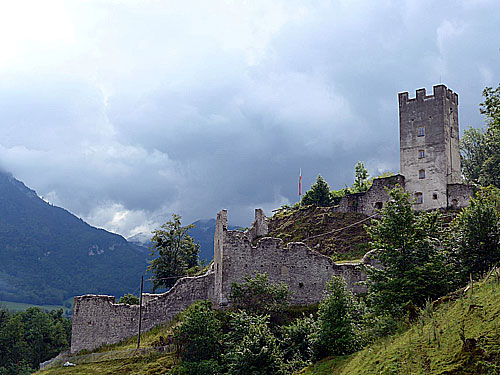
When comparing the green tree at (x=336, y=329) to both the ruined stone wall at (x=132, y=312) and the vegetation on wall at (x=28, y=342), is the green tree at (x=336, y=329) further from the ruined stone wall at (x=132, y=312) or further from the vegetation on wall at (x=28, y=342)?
the vegetation on wall at (x=28, y=342)

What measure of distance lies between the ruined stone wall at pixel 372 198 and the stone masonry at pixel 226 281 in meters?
18.7

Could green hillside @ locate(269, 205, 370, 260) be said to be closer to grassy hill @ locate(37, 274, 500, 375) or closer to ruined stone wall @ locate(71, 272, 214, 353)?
ruined stone wall @ locate(71, 272, 214, 353)

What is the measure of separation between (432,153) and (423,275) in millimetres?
31454

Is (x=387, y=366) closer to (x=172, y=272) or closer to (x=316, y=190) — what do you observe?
(x=172, y=272)

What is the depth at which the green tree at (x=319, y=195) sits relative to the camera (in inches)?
2493

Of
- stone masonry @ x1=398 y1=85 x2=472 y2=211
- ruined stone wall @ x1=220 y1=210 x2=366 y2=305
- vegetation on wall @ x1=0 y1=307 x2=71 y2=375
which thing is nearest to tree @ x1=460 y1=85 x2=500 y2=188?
stone masonry @ x1=398 y1=85 x2=472 y2=211

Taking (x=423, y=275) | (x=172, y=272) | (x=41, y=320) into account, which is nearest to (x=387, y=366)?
(x=423, y=275)

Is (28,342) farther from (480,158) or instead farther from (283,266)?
(480,158)

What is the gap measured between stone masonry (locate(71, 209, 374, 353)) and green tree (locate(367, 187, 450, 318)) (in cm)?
899

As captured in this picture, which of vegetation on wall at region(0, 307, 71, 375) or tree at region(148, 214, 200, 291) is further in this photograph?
vegetation on wall at region(0, 307, 71, 375)

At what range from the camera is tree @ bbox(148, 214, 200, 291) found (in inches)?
2042

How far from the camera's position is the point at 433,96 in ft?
184

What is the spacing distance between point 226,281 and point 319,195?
92.2ft

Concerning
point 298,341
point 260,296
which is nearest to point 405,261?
point 298,341
